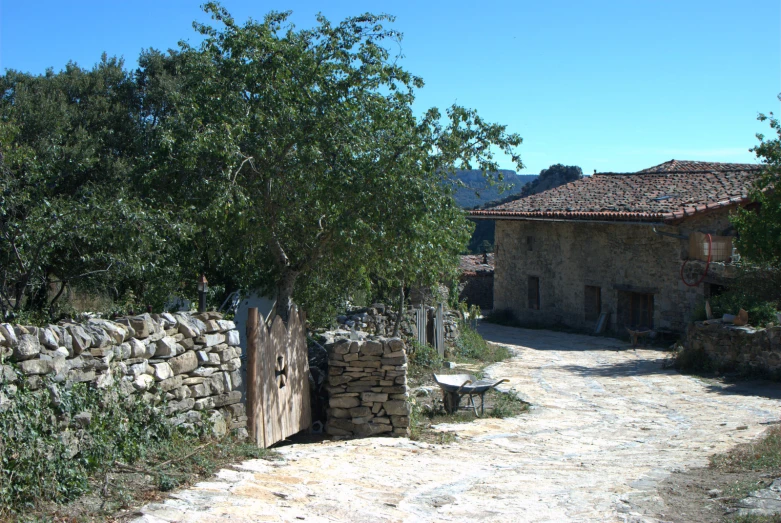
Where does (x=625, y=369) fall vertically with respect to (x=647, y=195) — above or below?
below

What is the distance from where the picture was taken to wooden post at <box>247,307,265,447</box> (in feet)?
23.7

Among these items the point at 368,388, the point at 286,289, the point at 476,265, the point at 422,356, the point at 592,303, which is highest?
the point at 476,265

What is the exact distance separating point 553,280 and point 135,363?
2004 cm

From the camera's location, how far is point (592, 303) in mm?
23094

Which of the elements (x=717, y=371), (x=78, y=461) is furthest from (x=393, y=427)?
(x=717, y=371)

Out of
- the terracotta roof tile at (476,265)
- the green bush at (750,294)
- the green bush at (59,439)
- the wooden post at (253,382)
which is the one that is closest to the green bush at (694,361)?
the green bush at (750,294)

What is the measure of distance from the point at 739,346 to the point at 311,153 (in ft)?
33.4

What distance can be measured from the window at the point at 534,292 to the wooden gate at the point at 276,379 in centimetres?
1790

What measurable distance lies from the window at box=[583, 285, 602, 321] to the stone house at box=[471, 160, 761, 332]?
3 cm

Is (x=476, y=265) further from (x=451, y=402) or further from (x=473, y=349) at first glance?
(x=451, y=402)

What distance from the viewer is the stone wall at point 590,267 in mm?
20266

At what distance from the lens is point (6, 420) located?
14.6ft

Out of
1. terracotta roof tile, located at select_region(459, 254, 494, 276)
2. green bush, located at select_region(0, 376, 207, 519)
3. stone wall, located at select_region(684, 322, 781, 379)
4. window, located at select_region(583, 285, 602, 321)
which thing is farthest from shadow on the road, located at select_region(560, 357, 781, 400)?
terracotta roof tile, located at select_region(459, 254, 494, 276)

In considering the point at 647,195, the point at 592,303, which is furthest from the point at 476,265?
the point at 647,195
